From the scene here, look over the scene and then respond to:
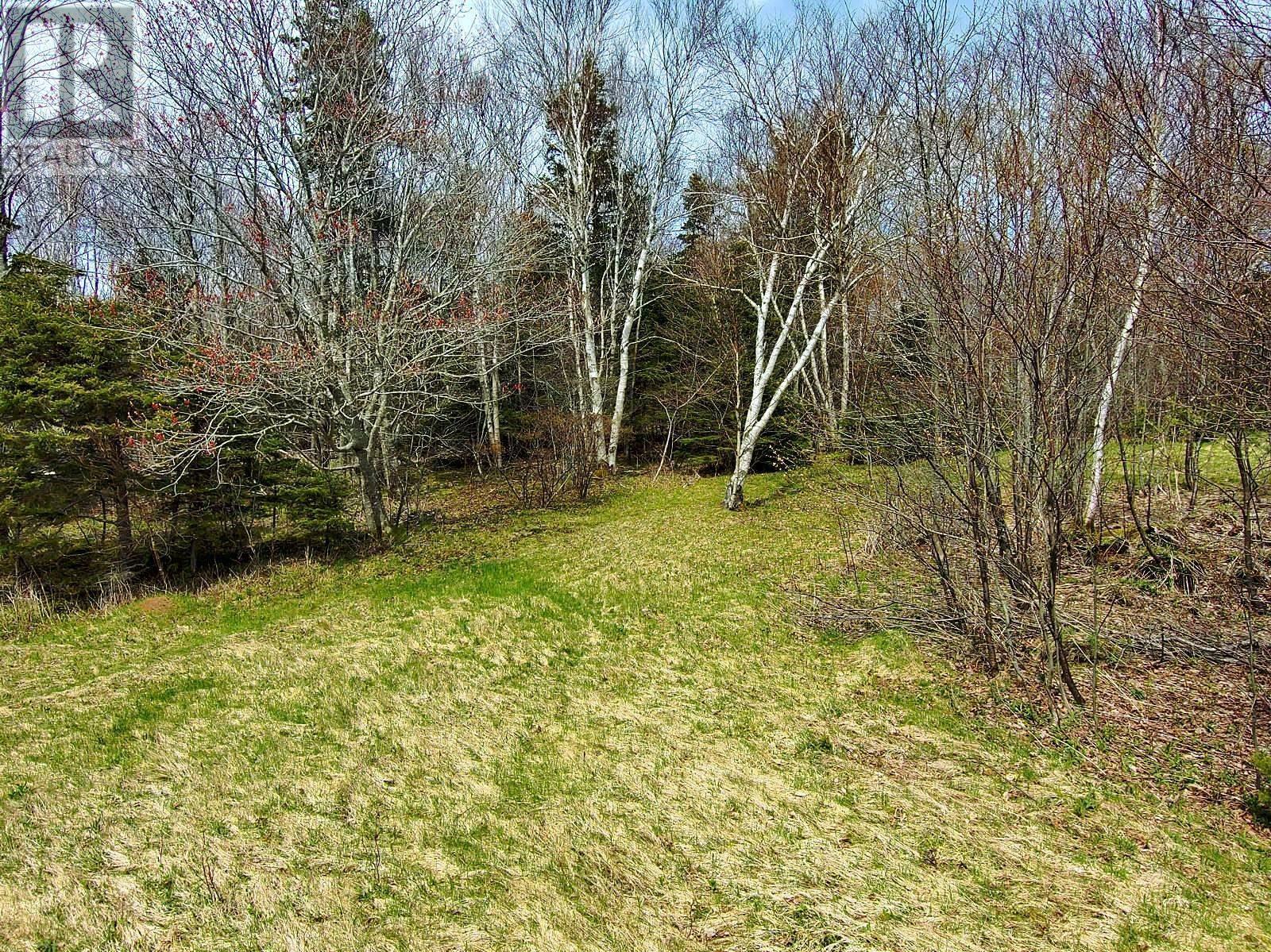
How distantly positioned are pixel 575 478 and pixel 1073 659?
361 inches

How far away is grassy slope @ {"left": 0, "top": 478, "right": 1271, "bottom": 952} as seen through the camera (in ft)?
8.56

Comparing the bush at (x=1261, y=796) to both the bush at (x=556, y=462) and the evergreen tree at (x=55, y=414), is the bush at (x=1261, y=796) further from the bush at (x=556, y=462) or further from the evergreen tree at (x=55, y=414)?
the bush at (x=556, y=462)

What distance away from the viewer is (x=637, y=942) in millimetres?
2551

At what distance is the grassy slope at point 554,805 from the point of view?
2609 millimetres

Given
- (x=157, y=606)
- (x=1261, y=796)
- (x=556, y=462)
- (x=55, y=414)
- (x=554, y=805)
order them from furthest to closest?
1. (x=556, y=462)
2. (x=157, y=606)
3. (x=55, y=414)
4. (x=554, y=805)
5. (x=1261, y=796)

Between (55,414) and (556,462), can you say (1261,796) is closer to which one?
(55,414)

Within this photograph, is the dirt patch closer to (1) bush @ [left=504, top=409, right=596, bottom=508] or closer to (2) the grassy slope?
(2) the grassy slope

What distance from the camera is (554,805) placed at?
11.2 ft

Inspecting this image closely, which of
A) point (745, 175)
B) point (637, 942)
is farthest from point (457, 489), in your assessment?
point (637, 942)

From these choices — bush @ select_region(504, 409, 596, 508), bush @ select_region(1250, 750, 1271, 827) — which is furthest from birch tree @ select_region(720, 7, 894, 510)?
bush @ select_region(1250, 750, 1271, 827)

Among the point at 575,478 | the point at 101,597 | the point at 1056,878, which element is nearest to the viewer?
the point at 1056,878

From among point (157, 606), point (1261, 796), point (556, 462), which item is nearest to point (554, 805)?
point (1261, 796)

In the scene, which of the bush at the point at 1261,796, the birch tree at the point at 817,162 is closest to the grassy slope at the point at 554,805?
the bush at the point at 1261,796

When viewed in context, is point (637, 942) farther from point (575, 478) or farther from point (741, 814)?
point (575, 478)
